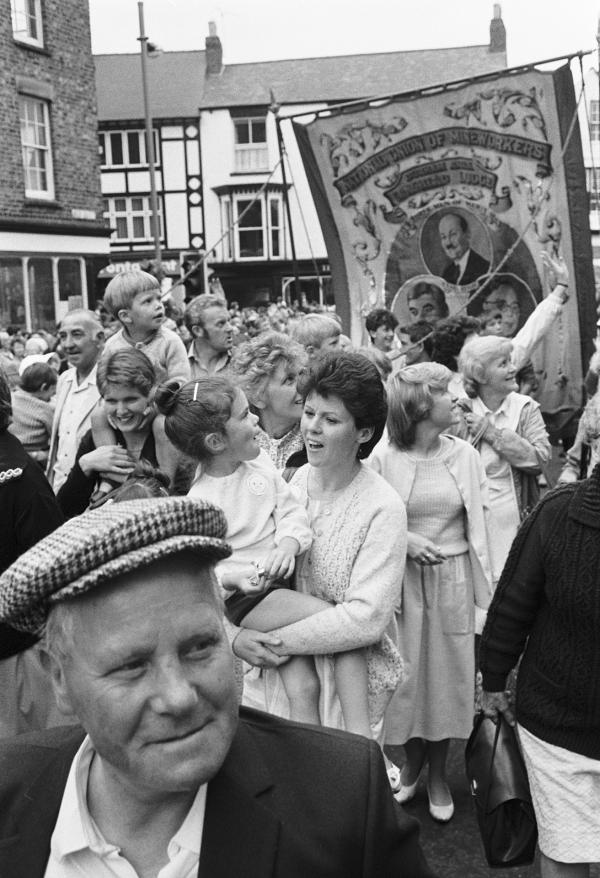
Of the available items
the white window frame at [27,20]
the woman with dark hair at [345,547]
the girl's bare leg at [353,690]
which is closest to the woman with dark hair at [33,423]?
the woman with dark hair at [345,547]

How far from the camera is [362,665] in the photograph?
2838 mm

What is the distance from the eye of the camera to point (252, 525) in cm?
287

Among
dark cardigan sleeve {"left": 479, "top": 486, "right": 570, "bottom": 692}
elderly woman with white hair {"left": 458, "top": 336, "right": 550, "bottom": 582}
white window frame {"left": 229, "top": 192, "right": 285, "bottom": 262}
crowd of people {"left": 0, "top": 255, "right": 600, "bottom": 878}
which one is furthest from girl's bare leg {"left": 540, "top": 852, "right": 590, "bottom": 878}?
white window frame {"left": 229, "top": 192, "right": 285, "bottom": 262}

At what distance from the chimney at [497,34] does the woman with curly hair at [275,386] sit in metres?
40.4

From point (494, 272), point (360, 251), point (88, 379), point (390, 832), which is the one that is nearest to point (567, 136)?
point (494, 272)

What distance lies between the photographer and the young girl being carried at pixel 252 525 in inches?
109

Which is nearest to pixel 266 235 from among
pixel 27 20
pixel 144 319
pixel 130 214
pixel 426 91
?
pixel 130 214

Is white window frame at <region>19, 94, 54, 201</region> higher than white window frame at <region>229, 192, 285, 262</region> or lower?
lower

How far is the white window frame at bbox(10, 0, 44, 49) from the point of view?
18.6m

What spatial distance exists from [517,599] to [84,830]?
5.06 feet

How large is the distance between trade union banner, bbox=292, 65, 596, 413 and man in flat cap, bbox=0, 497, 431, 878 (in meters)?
6.23

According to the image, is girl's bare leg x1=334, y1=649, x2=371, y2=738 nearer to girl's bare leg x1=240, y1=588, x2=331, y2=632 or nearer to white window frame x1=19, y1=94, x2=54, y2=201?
girl's bare leg x1=240, y1=588, x2=331, y2=632

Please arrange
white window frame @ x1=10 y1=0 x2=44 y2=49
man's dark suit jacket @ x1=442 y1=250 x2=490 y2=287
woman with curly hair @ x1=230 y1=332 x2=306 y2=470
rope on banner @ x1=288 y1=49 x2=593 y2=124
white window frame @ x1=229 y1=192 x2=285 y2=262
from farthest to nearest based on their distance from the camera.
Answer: white window frame @ x1=229 y1=192 x2=285 y2=262
white window frame @ x1=10 y1=0 x2=44 y2=49
man's dark suit jacket @ x1=442 y1=250 x2=490 y2=287
rope on banner @ x1=288 y1=49 x2=593 y2=124
woman with curly hair @ x1=230 y1=332 x2=306 y2=470

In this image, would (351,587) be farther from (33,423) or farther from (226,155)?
(226,155)
